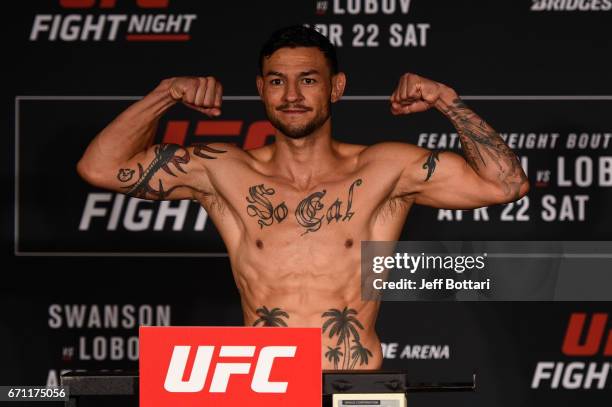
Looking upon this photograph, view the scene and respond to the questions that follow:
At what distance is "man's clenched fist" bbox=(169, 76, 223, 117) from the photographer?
2.53 metres

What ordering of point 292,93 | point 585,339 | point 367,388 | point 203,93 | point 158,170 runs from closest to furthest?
1. point 367,388
2. point 203,93
3. point 292,93
4. point 158,170
5. point 585,339

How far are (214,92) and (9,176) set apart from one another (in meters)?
1.59

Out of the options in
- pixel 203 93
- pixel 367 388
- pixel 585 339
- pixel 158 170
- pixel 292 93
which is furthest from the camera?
pixel 585 339

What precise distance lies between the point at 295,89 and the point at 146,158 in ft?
1.52

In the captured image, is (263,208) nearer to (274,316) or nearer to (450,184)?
(274,316)

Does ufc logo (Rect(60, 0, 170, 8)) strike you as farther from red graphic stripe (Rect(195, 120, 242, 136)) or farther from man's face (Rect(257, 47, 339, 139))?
man's face (Rect(257, 47, 339, 139))

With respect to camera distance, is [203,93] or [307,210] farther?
[307,210]

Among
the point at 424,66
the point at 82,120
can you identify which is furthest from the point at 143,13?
the point at 424,66

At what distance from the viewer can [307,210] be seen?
2848mm

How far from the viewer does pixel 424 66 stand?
12.3ft

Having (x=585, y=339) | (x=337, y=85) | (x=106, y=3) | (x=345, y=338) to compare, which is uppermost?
(x=106, y=3)

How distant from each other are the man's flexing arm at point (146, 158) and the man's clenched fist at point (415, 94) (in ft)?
1.81

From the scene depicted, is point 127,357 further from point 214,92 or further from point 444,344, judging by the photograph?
point 214,92

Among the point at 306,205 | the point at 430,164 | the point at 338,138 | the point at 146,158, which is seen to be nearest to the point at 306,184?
the point at 306,205
